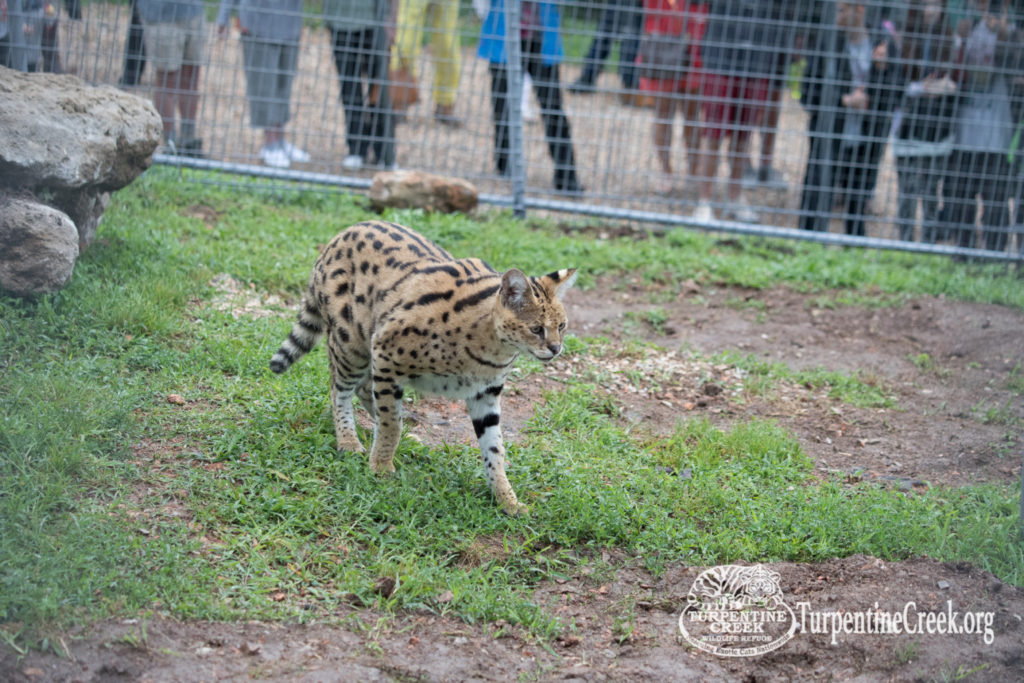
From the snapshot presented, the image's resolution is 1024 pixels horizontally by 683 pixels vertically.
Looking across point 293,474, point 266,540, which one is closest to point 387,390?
point 293,474

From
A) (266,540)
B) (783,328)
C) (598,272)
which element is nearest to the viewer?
(266,540)

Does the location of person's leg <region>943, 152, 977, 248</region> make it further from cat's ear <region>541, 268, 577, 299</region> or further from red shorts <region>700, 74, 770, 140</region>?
cat's ear <region>541, 268, 577, 299</region>

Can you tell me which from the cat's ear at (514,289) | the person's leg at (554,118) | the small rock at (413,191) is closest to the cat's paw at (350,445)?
the cat's ear at (514,289)

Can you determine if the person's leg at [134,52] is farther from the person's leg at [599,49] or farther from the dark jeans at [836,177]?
the dark jeans at [836,177]

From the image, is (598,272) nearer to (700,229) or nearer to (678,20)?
(700,229)

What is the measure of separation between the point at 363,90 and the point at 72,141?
4405 mm

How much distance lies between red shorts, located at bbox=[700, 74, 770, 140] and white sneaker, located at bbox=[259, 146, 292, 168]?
4678 millimetres

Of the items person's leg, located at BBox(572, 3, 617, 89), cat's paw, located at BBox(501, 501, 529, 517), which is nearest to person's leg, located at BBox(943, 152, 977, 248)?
person's leg, located at BBox(572, 3, 617, 89)

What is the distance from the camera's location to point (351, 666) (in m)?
3.90

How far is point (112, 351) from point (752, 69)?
755 cm

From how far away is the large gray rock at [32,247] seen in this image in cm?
609

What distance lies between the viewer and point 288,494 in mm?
5035

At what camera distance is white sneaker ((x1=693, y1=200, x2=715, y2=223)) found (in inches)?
422

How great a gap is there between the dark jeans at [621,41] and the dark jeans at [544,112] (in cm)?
48
